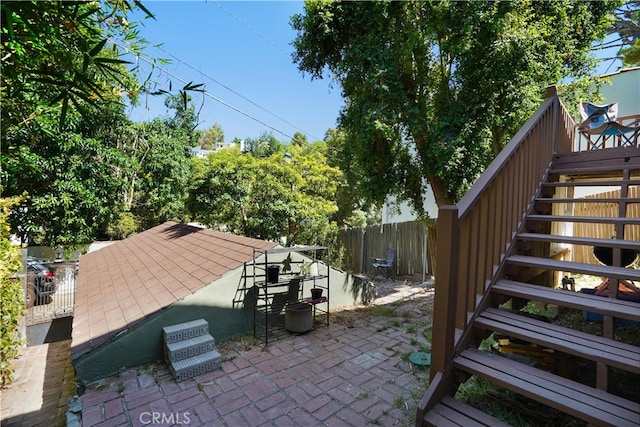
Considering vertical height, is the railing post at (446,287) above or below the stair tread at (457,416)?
above

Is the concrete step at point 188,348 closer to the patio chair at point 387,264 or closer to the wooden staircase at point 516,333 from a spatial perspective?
the wooden staircase at point 516,333

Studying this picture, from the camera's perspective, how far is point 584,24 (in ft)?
15.8

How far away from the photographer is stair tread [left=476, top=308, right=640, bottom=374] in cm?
177

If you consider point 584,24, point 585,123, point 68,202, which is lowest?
point 68,202

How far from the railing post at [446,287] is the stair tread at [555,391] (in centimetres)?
13

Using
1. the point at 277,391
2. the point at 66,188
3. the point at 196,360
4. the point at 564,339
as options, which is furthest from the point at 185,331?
the point at 66,188

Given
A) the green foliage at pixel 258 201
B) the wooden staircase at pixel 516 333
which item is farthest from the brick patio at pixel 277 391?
the green foliage at pixel 258 201

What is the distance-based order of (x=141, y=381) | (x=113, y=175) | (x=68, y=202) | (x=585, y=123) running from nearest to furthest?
(x=141, y=381) < (x=585, y=123) < (x=68, y=202) < (x=113, y=175)

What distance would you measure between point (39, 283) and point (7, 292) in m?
3.99

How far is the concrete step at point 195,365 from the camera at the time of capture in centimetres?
329

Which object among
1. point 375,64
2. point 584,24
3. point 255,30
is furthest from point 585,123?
point 255,30

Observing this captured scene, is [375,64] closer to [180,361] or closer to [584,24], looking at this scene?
[584,24]

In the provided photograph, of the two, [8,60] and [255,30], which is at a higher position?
[255,30]

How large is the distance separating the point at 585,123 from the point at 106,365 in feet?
25.5
